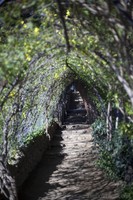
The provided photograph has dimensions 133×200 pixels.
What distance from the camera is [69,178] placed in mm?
8516

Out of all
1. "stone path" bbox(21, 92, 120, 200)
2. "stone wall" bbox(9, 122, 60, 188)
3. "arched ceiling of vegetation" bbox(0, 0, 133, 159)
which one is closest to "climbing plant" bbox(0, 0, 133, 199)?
"arched ceiling of vegetation" bbox(0, 0, 133, 159)

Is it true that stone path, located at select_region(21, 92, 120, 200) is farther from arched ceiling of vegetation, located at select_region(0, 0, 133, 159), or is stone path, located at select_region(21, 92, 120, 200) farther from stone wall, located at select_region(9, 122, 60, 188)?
arched ceiling of vegetation, located at select_region(0, 0, 133, 159)

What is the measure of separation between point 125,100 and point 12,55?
1858 mm

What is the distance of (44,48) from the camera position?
15.9 feet

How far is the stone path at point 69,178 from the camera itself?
23.4ft

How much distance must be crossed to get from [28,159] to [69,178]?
3.77 ft

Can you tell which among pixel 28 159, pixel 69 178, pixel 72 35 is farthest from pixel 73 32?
pixel 28 159

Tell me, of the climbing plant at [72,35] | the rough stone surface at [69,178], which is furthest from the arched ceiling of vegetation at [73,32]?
the rough stone surface at [69,178]

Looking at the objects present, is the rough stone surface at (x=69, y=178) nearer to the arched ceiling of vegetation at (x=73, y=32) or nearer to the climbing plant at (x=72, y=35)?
the climbing plant at (x=72, y=35)

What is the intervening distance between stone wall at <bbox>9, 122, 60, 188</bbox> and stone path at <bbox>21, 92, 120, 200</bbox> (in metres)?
0.19

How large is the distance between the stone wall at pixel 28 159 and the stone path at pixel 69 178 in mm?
192

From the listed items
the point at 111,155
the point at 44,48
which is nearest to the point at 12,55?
the point at 44,48

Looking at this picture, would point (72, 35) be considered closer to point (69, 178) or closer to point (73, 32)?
point (73, 32)

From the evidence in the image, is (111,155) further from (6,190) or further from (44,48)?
(44,48)
